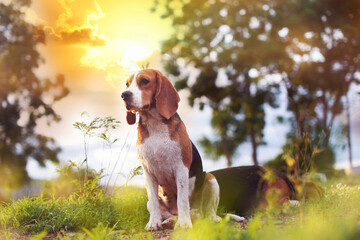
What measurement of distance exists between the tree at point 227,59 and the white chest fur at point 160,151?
30.8 feet

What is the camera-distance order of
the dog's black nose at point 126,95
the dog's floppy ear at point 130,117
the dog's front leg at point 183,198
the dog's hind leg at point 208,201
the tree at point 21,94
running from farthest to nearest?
the tree at point 21,94
the dog's hind leg at point 208,201
the dog's floppy ear at point 130,117
the dog's front leg at point 183,198
the dog's black nose at point 126,95

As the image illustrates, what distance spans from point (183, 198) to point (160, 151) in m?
0.69

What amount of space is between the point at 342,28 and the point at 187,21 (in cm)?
602

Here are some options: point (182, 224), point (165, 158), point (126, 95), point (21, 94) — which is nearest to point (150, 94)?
point (126, 95)

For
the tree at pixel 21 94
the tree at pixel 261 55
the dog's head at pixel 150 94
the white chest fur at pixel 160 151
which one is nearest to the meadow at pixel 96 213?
the white chest fur at pixel 160 151

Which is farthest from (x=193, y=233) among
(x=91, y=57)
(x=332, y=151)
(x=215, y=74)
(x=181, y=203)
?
(x=215, y=74)

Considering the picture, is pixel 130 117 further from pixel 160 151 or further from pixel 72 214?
pixel 72 214

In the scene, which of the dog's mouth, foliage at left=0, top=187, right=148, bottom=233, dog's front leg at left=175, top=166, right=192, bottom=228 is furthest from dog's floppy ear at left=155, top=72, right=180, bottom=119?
foliage at left=0, top=187, right=148, bottom=233

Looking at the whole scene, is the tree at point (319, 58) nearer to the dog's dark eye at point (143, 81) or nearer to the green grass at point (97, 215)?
the green grass at point (97, 215)

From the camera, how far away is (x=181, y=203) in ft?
15.9

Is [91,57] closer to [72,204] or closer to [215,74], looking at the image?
[72,204]

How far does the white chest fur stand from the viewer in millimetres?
4852

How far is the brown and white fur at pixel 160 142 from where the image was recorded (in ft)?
15.9

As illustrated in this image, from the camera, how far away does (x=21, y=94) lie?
13016mm
